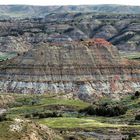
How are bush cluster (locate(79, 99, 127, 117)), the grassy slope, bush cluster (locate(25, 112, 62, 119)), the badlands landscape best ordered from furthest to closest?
the badlands landscape
bush cluster (locate(79, 99, 127, 117))
bush cluster (locate(25, 112, 62, 119))
the grassy slope

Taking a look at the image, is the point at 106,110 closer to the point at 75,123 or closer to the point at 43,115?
the point at 43,115

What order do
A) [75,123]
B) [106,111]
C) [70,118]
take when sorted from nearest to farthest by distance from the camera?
[75,123], [70,118], [106,111]

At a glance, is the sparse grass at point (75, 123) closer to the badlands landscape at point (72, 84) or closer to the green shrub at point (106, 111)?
the badlands landscape at point (72, 84)

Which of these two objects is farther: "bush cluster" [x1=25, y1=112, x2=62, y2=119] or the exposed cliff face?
the exposed cliff face

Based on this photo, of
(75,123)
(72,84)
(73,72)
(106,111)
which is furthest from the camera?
(73,72)

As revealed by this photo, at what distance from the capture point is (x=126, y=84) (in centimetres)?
14750

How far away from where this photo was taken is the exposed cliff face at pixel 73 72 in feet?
465

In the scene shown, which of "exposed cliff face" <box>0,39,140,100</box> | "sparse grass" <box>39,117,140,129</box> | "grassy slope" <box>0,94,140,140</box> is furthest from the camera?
"exposed cliff face" <box>0,39,140,100</box>

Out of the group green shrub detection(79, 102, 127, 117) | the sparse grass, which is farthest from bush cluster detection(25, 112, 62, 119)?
green shrub detection(79, 102, 127, 117)

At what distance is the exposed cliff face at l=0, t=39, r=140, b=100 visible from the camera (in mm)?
141750

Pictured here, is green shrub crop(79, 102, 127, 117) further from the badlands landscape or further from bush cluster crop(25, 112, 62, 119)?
bush cluster crop(25, 112, 62, 119)

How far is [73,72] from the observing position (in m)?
146

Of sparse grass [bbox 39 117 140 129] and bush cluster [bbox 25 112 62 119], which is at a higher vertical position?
sparse grass [bbox 39 117 140 129]

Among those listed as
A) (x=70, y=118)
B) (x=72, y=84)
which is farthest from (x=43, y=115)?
(x=72, y=84)
